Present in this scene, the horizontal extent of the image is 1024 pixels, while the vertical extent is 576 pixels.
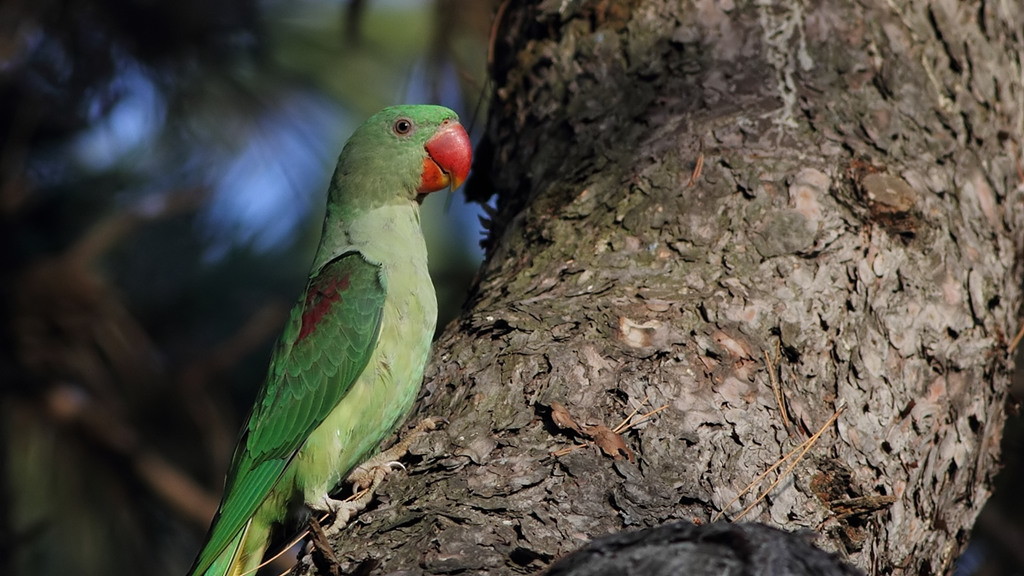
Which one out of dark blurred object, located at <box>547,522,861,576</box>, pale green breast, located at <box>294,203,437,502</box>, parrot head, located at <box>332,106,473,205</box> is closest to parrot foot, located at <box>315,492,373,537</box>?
pale green breast, located at <box>294,203,437,502</box>

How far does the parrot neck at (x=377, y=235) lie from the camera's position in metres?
3.35

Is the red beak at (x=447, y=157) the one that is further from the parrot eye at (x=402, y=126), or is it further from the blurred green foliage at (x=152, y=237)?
the blurred green foliage at (x=152, y=237)

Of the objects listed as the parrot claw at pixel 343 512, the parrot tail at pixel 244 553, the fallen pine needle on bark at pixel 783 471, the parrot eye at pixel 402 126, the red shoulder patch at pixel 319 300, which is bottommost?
the parrot tail at pixel 244 553

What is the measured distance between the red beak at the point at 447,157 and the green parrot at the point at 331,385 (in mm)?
12

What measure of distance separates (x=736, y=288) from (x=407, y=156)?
1456 millimetres

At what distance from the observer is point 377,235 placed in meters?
3.42

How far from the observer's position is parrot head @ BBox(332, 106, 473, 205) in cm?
349

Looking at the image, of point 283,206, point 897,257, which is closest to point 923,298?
point 897,257

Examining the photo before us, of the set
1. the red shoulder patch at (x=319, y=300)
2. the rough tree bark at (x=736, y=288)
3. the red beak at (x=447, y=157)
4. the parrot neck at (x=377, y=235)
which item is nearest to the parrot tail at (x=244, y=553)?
the red shoulder patch at (x=319, y=300)

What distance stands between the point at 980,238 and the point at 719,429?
1.29m

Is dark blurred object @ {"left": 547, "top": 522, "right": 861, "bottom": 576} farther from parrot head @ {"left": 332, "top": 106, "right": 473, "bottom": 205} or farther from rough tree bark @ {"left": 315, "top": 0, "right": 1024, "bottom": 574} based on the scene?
parrot head @ {"left": 332, "top": 106, "right": 473, "bottom": 205}

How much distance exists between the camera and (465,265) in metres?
5.68

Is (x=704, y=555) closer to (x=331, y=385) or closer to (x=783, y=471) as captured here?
(x=783, y=471)

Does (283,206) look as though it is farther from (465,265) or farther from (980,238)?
(980,238)
